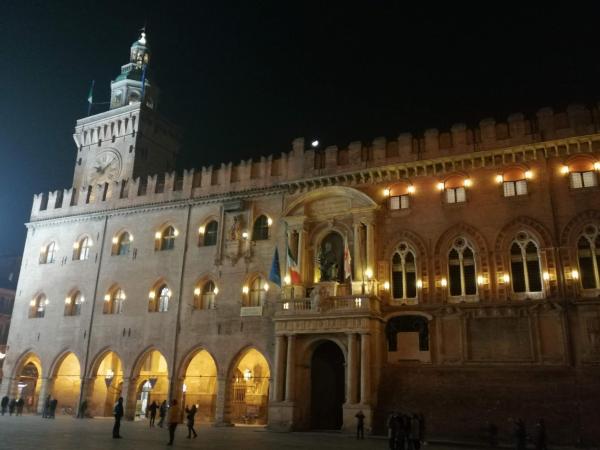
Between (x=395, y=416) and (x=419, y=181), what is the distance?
14507mm

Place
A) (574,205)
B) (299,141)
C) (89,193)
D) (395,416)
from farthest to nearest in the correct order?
1. (89,193)
2. (299,141)
3. (574,205)
4. (395,416)

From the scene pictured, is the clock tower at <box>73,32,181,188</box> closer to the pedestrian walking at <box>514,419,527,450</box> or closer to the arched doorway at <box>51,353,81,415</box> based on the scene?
the arched doorway at <box>51,353,81,415</box>

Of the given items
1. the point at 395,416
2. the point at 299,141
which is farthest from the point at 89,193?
the point at 395,416

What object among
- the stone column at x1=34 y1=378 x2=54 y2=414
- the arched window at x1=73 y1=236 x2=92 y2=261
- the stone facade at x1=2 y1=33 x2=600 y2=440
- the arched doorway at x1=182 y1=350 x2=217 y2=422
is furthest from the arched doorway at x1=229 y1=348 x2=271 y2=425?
the arched window at x1=73 y1=236 x2=92 y2=261

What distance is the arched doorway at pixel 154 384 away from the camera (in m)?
35.2

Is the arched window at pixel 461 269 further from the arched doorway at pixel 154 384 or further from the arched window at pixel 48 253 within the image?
the arched window at pixel 48 253

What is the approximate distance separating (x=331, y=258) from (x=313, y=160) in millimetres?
6179

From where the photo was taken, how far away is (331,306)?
26984 millimetres

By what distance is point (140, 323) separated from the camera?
3338cm

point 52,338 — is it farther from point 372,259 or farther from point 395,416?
point 395,416

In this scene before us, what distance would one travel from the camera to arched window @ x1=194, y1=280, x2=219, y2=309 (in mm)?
32150

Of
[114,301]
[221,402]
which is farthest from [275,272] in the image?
[114,301]

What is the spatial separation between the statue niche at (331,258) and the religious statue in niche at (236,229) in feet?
17.4

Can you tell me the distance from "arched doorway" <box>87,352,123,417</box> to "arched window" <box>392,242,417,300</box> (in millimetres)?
18424
